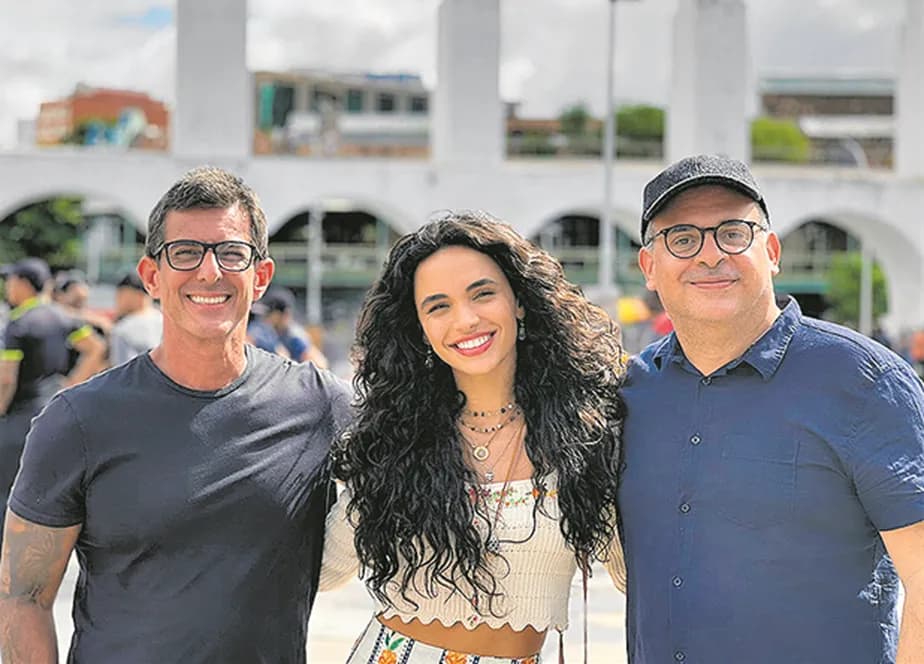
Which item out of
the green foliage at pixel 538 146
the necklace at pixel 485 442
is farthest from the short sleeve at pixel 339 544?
the green foliage at pixel 538 146

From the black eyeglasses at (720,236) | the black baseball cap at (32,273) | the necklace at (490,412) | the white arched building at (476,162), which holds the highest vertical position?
the white arched building at (476,162)

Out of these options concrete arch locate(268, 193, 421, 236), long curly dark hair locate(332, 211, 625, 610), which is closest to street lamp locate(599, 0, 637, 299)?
concrete arch locate(268, 193, 421, 236)

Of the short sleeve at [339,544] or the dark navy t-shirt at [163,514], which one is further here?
→ the short sleeve at [339,544]

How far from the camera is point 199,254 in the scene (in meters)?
3.15

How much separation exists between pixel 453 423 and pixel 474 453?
0.33 ft

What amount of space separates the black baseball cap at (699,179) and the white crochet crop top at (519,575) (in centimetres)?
77

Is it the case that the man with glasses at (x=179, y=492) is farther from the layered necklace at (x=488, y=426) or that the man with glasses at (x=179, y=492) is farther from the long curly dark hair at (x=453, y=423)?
the layered necklace at (x=488, y=426)

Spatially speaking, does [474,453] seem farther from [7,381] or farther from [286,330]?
[286,330]

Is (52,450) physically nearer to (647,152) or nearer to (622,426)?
(622,426)

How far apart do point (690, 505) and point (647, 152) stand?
3241 centimetres

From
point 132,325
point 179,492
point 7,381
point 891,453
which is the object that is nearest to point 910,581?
point 891,453

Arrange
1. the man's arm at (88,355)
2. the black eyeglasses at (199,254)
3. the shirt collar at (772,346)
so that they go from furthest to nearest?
the man's arm at (88,355) < the black eyeglasses at (199,254) < the shirt collar at (772,346)

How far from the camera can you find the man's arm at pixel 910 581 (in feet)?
8.72

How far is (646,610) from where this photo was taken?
2.95 meters
